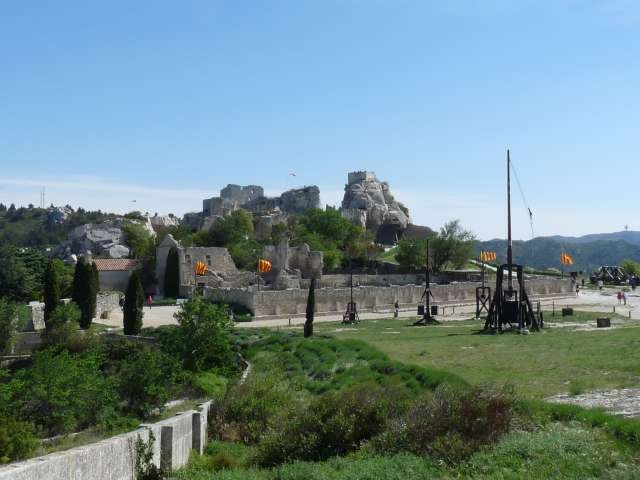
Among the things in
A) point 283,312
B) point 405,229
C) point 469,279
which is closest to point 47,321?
point 283,312

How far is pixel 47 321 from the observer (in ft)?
130

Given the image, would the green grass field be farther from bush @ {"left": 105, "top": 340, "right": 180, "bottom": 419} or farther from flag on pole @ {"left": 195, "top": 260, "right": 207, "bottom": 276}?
flag on pole @ {"left": 195, "top": 260, "right": 207, "bottom": 276}

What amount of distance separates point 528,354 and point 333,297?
30.8m

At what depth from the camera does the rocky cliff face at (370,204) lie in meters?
103

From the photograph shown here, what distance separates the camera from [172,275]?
195 feet

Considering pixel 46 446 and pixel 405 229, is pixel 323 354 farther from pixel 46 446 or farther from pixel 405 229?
pixel 405 229

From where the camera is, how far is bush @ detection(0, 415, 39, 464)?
1717cm

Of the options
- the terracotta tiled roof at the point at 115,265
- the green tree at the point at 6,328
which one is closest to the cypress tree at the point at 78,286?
the green tree at the point at 6,328

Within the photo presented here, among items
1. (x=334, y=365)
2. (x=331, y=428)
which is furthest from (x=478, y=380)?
(x=334, y=365)

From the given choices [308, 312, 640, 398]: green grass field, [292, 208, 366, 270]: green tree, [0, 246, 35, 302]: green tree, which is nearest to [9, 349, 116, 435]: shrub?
[308, 312, 640, 398]: green grass field

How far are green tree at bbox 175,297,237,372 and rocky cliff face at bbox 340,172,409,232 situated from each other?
225 feet

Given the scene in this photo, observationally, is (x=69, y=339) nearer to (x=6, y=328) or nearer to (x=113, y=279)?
(x=6, y=328)

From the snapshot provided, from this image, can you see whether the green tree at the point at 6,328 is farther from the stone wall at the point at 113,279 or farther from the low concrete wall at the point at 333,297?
the stone wall at the point at 113,279

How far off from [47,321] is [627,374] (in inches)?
1216
